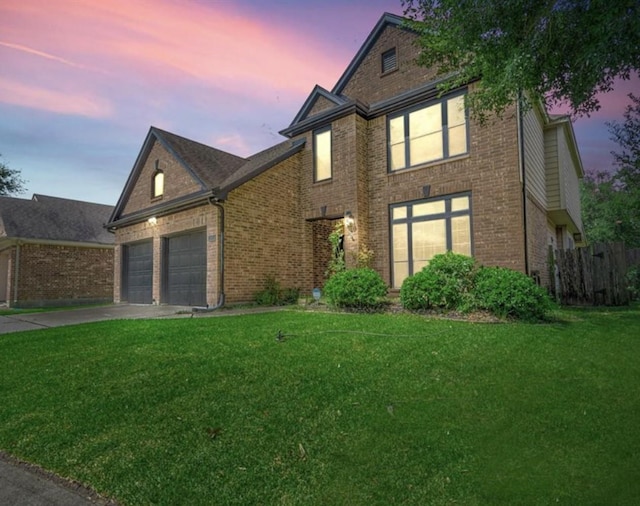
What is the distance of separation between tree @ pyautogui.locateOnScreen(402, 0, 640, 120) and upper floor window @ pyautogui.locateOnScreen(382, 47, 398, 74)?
19.6 ft

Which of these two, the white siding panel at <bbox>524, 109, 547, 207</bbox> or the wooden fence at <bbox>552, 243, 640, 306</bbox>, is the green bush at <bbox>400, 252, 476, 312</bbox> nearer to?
the white siding panel at <bbox>524, 109, 547, 207</bbox>

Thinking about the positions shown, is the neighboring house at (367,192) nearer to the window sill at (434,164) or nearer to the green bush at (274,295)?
the window sill at (434,164)

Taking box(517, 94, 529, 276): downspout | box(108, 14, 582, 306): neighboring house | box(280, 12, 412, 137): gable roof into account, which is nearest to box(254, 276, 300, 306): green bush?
box(108, 14, 582, 306): neighboring house

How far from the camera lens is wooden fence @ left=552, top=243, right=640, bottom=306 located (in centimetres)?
1038

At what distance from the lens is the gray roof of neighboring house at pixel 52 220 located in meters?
17.5

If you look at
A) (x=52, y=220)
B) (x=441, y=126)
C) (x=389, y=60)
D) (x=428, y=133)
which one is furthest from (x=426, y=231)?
(x=52, y=220)

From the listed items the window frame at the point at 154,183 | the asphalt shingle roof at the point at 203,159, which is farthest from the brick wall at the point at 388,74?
the window frame at the point at 154,183

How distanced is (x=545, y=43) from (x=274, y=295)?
30.0 ft

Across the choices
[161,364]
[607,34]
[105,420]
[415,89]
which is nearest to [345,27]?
[415,89]

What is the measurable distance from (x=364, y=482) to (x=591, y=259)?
37.6ft

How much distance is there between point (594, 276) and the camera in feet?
34.2

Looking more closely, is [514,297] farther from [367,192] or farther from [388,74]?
[388,74]

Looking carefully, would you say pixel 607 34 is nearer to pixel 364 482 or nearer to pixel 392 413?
pixel 392 413

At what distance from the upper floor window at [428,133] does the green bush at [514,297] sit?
4489 mm
